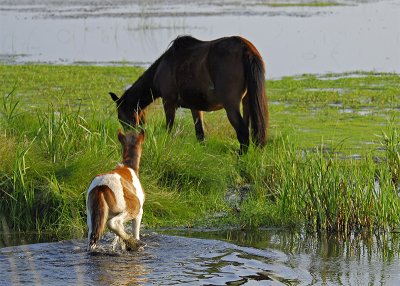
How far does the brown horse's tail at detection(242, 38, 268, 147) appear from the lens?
1076cm

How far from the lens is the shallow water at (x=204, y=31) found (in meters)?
21.4

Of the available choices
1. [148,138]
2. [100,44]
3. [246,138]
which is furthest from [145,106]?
[100,44]

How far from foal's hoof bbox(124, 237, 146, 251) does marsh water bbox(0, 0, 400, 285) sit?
72 mm

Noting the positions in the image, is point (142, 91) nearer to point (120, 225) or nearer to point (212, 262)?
point (120, 225)

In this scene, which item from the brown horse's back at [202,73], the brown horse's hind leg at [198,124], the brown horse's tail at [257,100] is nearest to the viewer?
the brown horse's tail at [257,100]

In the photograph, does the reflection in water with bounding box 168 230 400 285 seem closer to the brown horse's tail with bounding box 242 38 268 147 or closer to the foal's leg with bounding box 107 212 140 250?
the foal's leg with bounding box 107 212 140 250

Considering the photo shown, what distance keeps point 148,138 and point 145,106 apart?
2.78 meters

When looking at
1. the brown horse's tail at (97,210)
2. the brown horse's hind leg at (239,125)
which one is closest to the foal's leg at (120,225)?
the brown horse's tail at (97,210)

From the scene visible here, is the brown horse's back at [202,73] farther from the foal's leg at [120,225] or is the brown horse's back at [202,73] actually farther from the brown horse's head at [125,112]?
the foal's leg at [120,225]

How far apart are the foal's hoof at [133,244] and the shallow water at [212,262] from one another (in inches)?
2.1

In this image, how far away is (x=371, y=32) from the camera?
25.1 meters

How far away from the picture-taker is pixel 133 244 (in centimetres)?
743

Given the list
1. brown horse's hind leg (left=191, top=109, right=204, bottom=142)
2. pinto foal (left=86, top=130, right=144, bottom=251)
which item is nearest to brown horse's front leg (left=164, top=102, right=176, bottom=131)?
brown horse's hind leg (left=191, top=109, right=204, bottom=142)

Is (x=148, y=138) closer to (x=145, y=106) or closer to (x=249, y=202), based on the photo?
(x=249, y=202)
